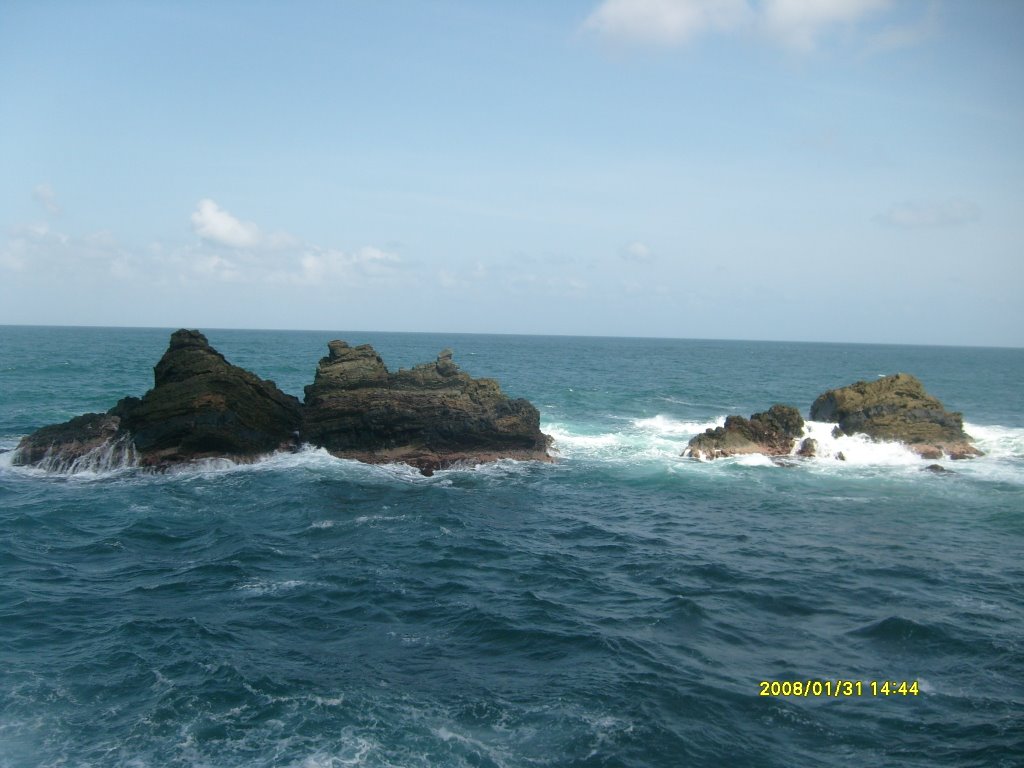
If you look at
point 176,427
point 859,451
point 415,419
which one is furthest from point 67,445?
point 859,451

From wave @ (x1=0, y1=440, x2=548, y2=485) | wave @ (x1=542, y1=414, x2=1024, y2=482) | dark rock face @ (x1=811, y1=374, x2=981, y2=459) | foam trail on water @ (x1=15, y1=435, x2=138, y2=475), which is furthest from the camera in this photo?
dark rock face @ (x1=811, y1=374, x2=981, y2=459)

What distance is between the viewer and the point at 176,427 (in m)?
34.8

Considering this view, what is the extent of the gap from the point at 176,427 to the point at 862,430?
116ft

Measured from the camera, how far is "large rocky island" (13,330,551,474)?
115 feet

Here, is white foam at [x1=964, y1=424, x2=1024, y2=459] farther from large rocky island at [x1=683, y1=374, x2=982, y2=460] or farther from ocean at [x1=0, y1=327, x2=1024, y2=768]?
ocean at [x1=0, y1=327, x2=1024, y2=768]

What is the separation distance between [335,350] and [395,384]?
183 inches

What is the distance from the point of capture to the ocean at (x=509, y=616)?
1415 cm

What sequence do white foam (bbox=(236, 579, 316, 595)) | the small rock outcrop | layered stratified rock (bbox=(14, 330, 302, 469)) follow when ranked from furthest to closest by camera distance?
the small rock outcrop → layered stratified rock (bbox=(14, 330, 302, 469)) → white foam (bbox=(236, 579, 316, 595))

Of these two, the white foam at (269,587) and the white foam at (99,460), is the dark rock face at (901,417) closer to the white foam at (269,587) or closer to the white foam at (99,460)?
the white foam at (269,587)

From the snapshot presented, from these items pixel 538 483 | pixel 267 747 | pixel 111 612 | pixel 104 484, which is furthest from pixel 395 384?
pixel 267 747
